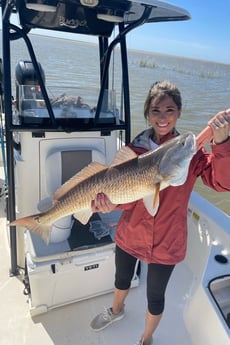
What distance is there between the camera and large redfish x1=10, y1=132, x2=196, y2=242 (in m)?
1.21

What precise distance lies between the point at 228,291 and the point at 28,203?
1.53 m

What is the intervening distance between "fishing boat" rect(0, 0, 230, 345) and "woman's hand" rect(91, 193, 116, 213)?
1.91 feet

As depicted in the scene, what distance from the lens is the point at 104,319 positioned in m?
1.99

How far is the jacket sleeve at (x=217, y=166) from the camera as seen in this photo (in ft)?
4.09

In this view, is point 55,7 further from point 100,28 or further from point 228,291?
point 228,291

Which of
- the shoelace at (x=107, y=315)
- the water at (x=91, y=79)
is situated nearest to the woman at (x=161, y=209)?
the shoelace at (x=107, y=315)

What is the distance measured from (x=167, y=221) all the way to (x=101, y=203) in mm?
354

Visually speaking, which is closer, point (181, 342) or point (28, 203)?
point (181, 342)

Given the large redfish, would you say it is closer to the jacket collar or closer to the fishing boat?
the jacket collar

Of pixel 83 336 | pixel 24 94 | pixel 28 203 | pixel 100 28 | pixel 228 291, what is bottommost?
pixel 83 336

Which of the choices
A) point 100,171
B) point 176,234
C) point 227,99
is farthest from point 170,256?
point 227,99

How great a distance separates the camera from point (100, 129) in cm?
222

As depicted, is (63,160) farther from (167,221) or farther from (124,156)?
(167,221)

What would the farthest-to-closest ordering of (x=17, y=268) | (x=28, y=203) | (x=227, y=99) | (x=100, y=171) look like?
(x=227, y=99), (x=17, y=268), (x=28, y=203), (x=100, y=171)
